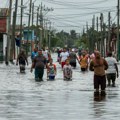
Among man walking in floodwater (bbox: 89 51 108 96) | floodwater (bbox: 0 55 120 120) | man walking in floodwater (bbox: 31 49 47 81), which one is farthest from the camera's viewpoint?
man walking in floodwater (bbox: 31 49 47 81)

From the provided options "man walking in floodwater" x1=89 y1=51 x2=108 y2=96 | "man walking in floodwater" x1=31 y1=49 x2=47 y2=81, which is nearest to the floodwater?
"man walking in floodwater" x1=89 y1=51 x2=108 y2=96

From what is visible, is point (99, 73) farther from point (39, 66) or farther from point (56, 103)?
point (39, 66)

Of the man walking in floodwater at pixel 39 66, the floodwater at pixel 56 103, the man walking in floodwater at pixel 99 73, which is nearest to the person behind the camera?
the floodwater at pixel 56 103

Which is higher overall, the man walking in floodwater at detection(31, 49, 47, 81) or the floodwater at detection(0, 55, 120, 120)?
the man walking in floodwater at detection(31, 49, 47, 81)

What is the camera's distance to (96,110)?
17281 millimetres

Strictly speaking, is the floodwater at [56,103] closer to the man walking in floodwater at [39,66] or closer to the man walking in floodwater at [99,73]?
the man walking in floodwater at [99,73]

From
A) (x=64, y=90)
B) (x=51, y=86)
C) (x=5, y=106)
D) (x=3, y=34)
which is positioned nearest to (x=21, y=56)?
(x=51, y=86)

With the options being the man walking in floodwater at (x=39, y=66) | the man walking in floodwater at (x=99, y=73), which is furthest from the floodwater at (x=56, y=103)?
the man walking in floodwater at (x=39, y=66)

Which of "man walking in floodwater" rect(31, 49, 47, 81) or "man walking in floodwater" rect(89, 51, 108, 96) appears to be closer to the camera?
"man walking in floodwater" rect(89, 51, 108, 96)

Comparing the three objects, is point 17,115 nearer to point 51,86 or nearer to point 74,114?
point 74,114

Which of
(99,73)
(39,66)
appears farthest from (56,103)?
(39,66)

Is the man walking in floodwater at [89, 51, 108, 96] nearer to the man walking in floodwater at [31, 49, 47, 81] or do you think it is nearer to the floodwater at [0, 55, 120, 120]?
the floodwater at [0, 55, 120, 120]

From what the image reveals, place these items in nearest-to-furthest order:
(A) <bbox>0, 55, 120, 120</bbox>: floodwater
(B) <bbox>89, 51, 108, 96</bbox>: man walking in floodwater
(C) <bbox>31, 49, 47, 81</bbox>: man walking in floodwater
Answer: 1. (A) <bbox>0, 55, 120, 120</bbox>: floodwater
2. (B) <bbox>89, 51, 108, 96</bbox>: man walking in floodwater
3. (C) <bbox>31, 49, 47, 81</bbox>: man walking in floodwater

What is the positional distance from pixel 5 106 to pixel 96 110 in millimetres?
2735
